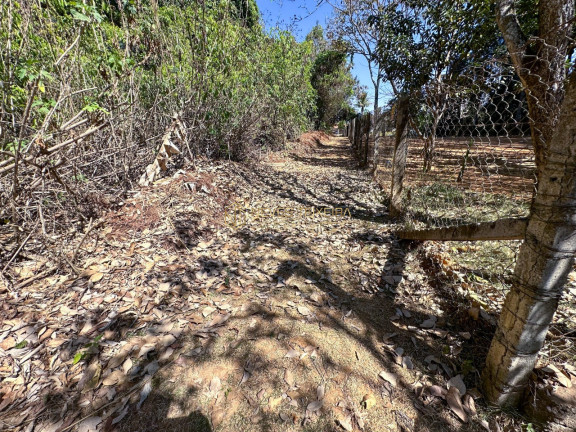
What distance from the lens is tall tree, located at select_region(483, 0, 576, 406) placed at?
1.00 meters

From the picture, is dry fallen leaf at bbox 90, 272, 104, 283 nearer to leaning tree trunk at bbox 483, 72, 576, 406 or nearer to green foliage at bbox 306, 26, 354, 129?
leaning tree trunk at bbox 483, 72, 576, 406

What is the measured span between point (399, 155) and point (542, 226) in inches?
112

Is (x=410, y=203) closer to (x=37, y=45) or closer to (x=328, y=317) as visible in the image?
(x=328, y=317)

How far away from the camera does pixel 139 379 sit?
1.57 metres

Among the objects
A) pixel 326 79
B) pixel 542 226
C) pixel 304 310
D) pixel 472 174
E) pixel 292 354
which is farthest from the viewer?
pixel 326 79

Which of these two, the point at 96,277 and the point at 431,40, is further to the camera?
the point at 431,40

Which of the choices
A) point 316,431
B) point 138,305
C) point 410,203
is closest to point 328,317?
point 316,431

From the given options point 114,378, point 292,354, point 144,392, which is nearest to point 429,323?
point 292,354

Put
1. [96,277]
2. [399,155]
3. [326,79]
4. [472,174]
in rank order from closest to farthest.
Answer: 1. [96,277]
2. [399,155]
3. [472,174]
4. [326,79]

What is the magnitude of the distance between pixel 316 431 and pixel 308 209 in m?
3.47

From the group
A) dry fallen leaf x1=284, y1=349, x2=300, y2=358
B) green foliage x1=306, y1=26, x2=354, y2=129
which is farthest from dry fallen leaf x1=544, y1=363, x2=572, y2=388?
green foliage x1=306, y1=26, x2=354, y2=129

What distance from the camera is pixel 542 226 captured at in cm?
108

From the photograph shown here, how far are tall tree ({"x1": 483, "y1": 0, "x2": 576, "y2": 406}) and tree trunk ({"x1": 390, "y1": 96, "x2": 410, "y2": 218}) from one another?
1.83 m

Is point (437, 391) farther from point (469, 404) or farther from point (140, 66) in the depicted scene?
point (140, 66)
